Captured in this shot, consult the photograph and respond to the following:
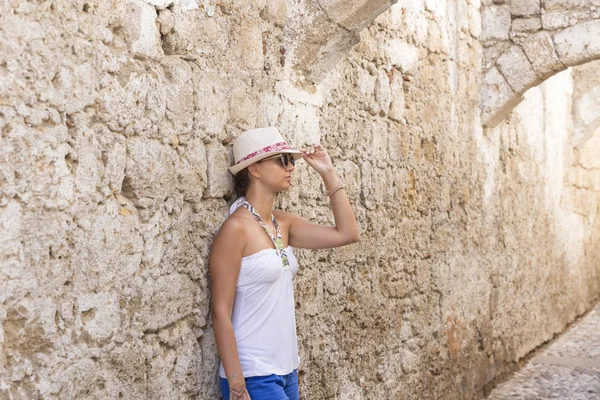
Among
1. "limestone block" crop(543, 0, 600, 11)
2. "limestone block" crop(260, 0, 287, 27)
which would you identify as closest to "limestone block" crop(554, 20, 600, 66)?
"limestone block" crop(543, 0, 600, 11)

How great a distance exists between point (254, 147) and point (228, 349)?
0.68 metres

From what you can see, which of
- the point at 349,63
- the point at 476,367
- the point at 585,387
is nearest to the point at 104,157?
the point at 349,63

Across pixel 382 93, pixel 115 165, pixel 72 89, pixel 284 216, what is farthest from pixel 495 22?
pixel 72 89

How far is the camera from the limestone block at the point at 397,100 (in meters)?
4.36

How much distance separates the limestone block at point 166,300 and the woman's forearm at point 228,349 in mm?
115

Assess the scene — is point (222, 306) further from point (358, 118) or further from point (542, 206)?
point (542, 206)

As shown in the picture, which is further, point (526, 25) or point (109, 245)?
point (526, 25)

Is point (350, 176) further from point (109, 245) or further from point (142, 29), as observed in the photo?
point (109, 245)

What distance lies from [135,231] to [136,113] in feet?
1.13

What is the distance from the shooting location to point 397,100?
14.5ft

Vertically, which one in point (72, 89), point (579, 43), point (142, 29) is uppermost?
point (579, 43)

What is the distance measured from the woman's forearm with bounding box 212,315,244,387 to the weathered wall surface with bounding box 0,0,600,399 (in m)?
0.12

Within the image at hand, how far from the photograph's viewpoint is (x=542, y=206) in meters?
7.78

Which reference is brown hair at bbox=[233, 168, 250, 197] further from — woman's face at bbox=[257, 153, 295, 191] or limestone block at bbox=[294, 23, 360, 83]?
limestone block at bbox=[294, 23, 360, 83]
